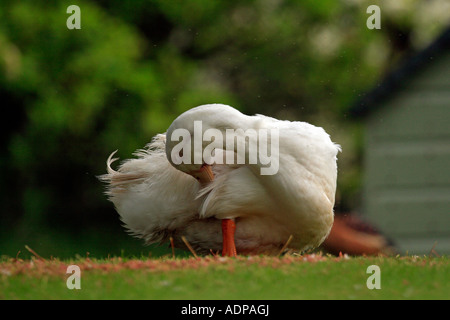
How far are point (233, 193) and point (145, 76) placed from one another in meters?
12.3

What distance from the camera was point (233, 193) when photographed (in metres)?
7.98

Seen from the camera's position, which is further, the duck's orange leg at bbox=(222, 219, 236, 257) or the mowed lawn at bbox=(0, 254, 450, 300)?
the duck's orange leg at bbox=(222, 219, 236, 257)

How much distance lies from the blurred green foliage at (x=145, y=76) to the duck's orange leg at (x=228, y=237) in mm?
11349

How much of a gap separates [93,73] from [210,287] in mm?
14178

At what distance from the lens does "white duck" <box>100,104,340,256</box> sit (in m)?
7.76

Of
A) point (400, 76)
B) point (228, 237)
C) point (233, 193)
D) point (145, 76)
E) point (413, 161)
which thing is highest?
point (145, 76)
